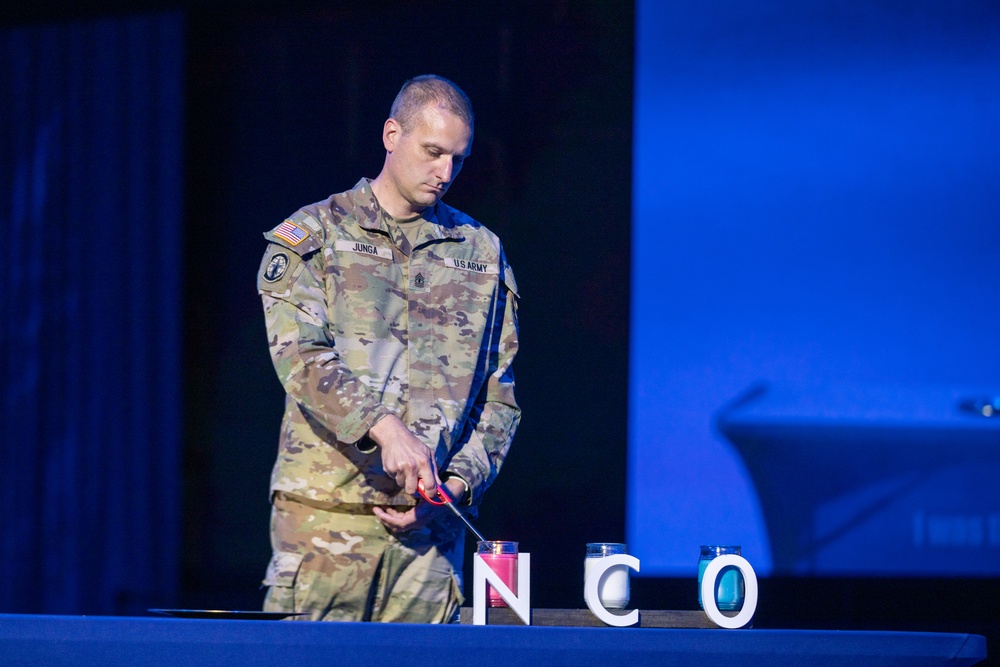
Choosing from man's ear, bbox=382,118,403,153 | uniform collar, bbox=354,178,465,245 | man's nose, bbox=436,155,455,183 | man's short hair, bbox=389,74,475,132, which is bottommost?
uniform collar, bbox=354,178,465,245

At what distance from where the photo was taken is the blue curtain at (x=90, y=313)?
12.7 ft

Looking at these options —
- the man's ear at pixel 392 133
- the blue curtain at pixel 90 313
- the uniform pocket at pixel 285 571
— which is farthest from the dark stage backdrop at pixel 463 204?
the uniform pocket at pixel 285 571

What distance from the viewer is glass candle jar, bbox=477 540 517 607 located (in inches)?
52.9

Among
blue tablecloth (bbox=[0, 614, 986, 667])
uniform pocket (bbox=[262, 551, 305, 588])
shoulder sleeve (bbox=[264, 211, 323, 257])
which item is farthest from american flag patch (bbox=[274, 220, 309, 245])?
blue tablecloth (bbox=[0, 614, 986, 667])

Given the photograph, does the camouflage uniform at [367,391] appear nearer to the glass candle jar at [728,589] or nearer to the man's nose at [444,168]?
the man's nose at [444,168]

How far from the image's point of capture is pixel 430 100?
187cm

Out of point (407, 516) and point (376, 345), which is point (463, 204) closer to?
point (376, 345)

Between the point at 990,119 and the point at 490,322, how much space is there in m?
2.19

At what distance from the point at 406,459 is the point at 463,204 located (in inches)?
85.1

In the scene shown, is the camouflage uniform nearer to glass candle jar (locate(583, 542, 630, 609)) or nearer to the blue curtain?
glass candle jar (locate(583, 542, 630, 609))

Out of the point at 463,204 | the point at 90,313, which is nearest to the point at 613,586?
the point at 463,204

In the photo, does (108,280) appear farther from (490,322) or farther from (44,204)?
(490,322)

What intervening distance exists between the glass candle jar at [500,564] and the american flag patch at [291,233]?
70 cm

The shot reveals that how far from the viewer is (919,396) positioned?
10.9 ft
